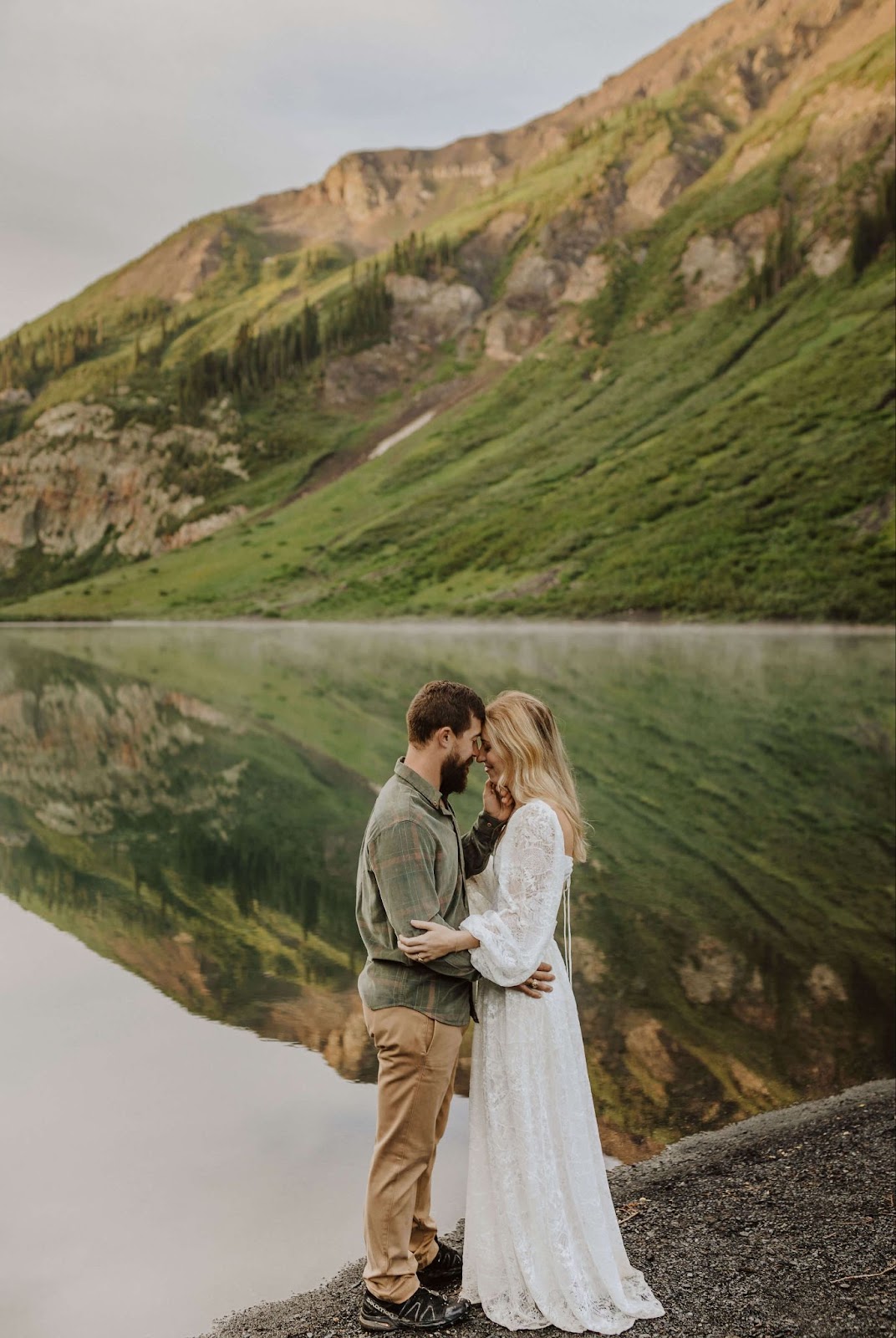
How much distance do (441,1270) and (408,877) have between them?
2677 millimetres

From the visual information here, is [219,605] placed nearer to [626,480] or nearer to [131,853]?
[626,480]

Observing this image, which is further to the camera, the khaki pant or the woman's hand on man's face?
the woman's hand on man's face

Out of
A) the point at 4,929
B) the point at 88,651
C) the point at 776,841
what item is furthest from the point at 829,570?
the point at 4,929

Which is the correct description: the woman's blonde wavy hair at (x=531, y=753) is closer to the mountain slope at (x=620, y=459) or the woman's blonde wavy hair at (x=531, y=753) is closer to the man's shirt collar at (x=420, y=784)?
the man's shirt collar at (x=420, y=784)

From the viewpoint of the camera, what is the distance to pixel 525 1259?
6.28 meters

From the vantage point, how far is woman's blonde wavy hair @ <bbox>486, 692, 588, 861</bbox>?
6.40m

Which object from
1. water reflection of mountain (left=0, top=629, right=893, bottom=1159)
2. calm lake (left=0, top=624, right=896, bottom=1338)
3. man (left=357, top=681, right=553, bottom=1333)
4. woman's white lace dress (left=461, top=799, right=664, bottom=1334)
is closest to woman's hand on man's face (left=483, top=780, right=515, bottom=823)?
man (left=357, top=681, right=553, bottom=1333)

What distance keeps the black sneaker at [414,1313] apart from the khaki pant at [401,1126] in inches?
1.8

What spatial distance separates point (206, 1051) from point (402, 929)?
23.7 ft

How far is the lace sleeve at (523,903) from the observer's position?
617 centimetres

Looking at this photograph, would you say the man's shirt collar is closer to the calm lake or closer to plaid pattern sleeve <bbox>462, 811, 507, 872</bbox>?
plaid pattern sleeve <bbox>462, 811, 507, 872</bbox>

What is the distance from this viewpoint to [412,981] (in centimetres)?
631

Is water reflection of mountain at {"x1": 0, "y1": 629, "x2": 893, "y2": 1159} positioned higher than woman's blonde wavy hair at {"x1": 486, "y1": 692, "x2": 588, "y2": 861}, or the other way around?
woman's blonde wavy hair at {"x1": 486, "y1": 692, "x2": 588, "y2": 861}

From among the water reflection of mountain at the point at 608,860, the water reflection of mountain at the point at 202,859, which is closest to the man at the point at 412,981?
the water reflection of mountain at the point at 608,860
